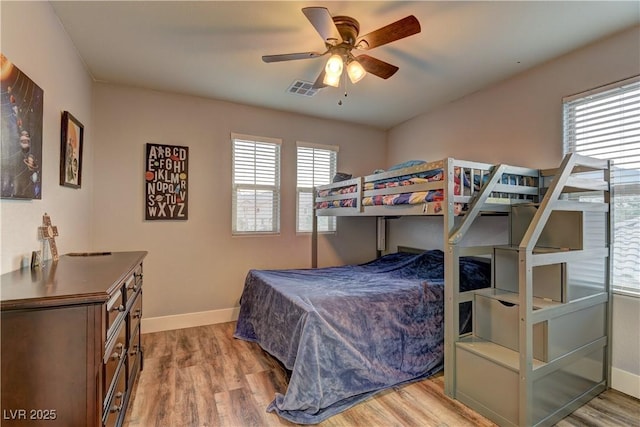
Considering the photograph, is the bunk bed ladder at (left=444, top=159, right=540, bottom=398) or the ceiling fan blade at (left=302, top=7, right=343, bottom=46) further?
the bunk bed ladder at (left=444, top=159, right=540, bottom=398)

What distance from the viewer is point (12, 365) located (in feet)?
3.56

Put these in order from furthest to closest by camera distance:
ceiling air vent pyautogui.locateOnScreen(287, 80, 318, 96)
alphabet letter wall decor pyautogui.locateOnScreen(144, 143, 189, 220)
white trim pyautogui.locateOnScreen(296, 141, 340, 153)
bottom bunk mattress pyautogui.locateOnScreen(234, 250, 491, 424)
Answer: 1. white trim pyautogui.locateOnScreen(296, 141, 340, 153)
2. alphabet letter wall decor pyautogui.locateOnScreen(144, 143, 189, 220)
3. ceiling air vent pyautogui.locateOnScreen(287, 80, 318, 96)
4. bottom bunk mattress pyautogui.locateOnScreen(234, 250, 491, 424)

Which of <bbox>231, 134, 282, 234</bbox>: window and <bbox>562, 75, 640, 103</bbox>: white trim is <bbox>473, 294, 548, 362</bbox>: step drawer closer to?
<bbox>562, 75, 640, 103</bbox>: white trim

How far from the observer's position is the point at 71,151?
2449mm

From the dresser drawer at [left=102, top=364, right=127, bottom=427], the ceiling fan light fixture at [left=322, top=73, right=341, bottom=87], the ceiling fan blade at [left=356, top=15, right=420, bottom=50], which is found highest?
the ceiling fan blade at [left=356, top=15, right=420, bottom=50]

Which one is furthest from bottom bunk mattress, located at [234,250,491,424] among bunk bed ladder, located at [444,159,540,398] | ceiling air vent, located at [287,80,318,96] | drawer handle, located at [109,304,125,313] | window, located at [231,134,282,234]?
ceiling air vent, located at [287,80,318,96]

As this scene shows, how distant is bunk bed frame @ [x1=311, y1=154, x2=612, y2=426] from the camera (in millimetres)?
1819

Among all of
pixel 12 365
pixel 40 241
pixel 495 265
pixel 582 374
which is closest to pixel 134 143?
pixel 40 241

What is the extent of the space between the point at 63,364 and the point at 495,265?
104 inches

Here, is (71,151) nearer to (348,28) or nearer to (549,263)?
(348,28)

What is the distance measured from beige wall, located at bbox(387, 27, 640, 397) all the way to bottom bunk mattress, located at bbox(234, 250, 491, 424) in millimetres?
984

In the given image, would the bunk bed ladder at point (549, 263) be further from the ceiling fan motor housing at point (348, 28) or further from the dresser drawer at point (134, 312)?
the dresser drawer at point (134, 312)

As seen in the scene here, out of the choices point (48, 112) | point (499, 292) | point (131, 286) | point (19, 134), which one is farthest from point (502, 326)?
point (48, 112)

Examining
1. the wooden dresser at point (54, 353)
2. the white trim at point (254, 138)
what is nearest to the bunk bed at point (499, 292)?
the wooden dresser at point (54, 353)
